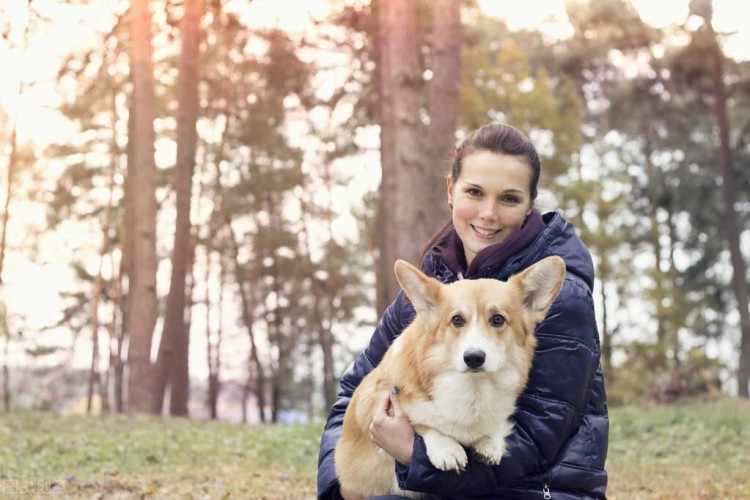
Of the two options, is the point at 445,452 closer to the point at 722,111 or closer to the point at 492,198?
the point at 492,198

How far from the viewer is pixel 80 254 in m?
29.8

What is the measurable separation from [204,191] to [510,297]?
24.8 metres

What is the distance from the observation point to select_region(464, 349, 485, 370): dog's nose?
10.1ft

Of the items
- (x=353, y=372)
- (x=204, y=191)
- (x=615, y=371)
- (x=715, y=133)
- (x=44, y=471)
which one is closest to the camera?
(x=353, y=372)

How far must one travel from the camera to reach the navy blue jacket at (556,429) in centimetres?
322

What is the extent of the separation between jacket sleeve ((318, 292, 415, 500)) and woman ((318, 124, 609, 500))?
1 cm

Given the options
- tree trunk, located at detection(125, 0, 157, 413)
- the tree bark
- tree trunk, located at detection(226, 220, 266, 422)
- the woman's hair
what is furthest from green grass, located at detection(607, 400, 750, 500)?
tree trunk, located at detection(226, 220, 266, 422)

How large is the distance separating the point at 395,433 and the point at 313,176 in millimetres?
26331

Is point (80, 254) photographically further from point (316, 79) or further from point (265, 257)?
point (316, 79)

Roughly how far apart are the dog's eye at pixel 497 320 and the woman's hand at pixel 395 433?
53 cm

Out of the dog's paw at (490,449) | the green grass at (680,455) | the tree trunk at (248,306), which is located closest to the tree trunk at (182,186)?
the green grass at (680,455)

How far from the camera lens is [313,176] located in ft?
96.1

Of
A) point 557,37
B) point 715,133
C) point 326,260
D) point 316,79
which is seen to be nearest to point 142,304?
point 316,79

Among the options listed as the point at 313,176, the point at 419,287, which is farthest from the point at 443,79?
the point at 313,176
